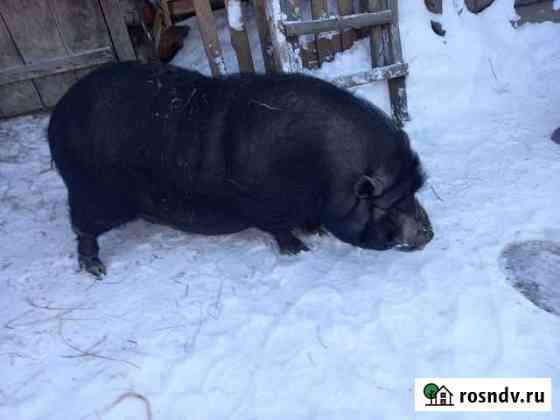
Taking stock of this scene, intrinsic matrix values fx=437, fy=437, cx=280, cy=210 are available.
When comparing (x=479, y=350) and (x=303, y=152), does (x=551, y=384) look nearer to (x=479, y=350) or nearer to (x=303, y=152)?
(x=479, y=350)

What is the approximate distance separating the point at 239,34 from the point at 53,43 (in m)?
1.94

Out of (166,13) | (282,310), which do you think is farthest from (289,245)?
(166,13)

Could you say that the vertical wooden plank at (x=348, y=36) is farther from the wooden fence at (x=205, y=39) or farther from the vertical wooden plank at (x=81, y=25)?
the vertical wooden plank at (x=81, y=25)

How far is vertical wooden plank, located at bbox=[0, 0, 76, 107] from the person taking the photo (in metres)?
3.95

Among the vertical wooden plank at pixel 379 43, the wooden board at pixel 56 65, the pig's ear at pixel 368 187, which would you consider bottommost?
the pig's ear at pixel 368 187

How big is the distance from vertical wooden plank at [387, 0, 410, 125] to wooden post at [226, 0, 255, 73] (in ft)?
4.04

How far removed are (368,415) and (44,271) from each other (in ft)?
7.10

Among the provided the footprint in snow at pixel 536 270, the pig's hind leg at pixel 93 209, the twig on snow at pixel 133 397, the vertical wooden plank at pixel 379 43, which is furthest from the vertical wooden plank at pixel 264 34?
the twig on snow at pixel 133 397

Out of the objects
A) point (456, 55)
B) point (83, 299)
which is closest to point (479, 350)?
point (83, 299)

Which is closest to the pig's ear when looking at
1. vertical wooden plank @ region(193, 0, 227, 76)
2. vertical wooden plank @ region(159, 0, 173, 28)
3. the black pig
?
the black pig

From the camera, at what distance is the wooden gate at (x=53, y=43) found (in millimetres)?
3986

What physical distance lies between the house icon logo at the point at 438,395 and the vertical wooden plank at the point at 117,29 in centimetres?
384

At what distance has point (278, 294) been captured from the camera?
8.21ft

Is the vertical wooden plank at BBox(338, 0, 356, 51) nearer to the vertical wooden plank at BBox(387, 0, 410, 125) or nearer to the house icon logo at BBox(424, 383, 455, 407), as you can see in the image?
the vertical wooden plank at BBox(387, 0, 410, 125)
